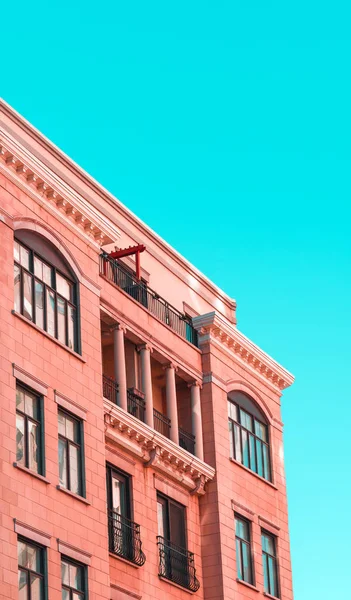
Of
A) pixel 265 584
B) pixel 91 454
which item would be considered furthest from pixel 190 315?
pixel 91 454

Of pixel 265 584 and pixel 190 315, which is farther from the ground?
pixel 190 315

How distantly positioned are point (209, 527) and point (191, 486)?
141 cm

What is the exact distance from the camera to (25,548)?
32469mm

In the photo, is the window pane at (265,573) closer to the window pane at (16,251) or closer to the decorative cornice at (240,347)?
the decorative cornice at (240,347)

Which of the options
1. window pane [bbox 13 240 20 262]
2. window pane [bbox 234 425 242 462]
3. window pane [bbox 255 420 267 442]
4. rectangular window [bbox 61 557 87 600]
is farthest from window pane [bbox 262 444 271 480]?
window pane [bbox 13 240 20 262]

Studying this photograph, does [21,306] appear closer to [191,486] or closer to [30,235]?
[30,235]

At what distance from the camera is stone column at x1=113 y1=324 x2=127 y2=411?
4062 centimetres

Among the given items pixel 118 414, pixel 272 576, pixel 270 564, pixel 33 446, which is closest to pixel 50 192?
pixel 118 414

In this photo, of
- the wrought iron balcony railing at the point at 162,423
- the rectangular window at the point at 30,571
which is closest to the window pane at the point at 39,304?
the rectangular window at the point at 30,571

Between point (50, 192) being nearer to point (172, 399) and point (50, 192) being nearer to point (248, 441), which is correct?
point (172, 399)

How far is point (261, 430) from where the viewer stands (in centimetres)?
4831

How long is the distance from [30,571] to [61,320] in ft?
24.4

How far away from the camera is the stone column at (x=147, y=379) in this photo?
41.9 metres

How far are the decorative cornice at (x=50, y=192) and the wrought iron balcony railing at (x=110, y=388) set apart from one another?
160 inches
